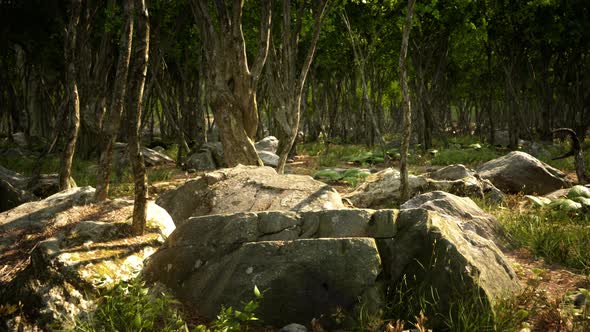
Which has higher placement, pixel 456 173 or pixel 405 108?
pixel 405 108

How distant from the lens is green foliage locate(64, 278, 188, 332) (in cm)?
358

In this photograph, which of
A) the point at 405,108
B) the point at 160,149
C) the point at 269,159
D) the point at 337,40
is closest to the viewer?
the point at 405,108

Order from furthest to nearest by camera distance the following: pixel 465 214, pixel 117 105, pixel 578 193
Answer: pixel 578 193
pixel 465 214
pixel 117 105

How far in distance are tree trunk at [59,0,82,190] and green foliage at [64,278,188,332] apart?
5.26 meters

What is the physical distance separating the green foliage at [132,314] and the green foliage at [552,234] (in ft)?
14.5

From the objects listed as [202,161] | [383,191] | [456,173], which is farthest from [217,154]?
[456,173]

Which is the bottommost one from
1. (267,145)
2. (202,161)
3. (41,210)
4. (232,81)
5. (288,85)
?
(41,210)

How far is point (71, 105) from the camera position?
8.66m

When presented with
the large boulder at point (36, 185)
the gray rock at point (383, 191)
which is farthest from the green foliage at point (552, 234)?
the large boulder at point (36, 185)

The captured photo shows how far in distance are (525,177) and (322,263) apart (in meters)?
7.94

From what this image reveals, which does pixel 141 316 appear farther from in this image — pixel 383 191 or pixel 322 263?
pixel 383 191

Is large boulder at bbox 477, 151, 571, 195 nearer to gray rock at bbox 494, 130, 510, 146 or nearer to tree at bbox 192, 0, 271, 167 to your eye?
tree at bbox 192, 0, 271, 167

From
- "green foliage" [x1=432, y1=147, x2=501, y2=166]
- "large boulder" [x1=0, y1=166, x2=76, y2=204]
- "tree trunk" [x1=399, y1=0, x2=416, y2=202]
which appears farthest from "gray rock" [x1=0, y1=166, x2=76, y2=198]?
"green foliage" [x1=432, y1=147, x2=501, y2=166]

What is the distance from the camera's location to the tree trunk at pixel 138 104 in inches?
196
